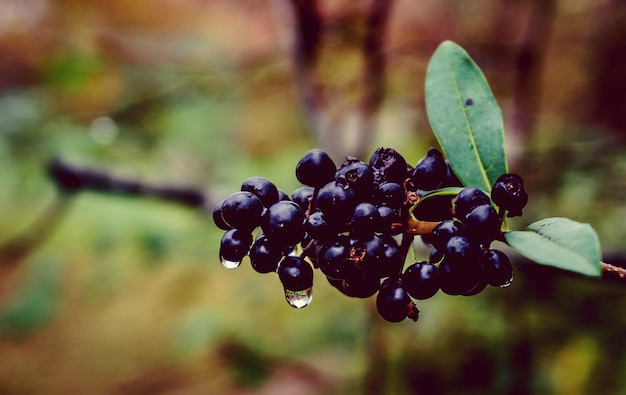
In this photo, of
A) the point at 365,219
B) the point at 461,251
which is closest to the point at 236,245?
the point at 365,219

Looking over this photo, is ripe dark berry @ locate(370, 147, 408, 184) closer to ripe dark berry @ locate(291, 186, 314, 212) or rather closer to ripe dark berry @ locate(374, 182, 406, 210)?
ripe dark berry @ locate(374, 182, 406, 210)

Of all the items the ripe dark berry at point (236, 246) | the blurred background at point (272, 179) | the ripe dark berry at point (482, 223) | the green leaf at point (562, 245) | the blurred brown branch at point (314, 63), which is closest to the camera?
the green leaf at point (562, 245)

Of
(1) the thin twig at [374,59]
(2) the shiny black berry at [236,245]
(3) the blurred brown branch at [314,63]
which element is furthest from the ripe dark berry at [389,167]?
(1) the thin twig at [374,59]

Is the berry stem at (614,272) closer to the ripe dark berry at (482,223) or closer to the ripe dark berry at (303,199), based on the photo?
the ripe dark berry at (482,223)

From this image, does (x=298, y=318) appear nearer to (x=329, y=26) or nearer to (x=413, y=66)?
(x=329, y=26)

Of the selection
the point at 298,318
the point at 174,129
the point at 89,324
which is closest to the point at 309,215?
the point at 298,318

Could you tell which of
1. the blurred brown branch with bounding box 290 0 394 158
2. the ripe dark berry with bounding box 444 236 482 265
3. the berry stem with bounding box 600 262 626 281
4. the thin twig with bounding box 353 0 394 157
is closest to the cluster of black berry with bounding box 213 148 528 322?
the ripe dark berry with bounding box 444 236 482 265
